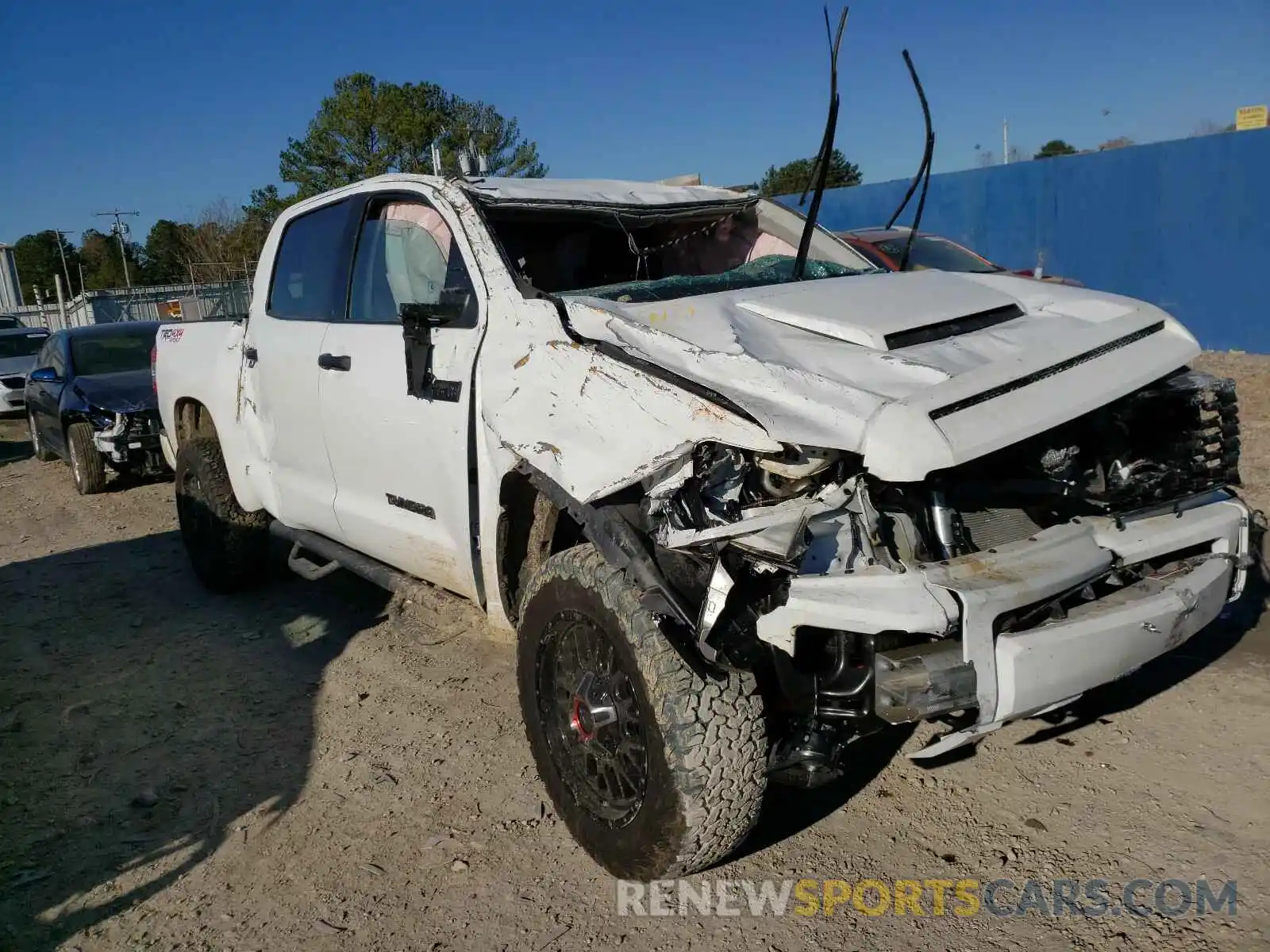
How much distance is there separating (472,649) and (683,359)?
2.49 metres

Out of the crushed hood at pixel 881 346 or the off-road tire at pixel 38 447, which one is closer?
the crushed hood at pixel 881 346

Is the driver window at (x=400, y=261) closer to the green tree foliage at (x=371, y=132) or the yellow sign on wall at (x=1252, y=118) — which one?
the yellow sign on wall at (x=1252, y=118)

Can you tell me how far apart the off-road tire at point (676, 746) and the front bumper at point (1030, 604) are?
0.27m

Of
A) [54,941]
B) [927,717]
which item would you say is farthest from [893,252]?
[54,941]

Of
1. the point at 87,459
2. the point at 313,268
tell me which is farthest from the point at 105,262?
the point at 313,268

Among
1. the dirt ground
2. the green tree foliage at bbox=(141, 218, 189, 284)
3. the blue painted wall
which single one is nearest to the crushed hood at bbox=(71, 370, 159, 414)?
the dirt ground

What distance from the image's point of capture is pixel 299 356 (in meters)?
4.14

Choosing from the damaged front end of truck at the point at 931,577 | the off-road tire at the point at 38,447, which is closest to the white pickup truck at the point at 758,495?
the damaged front end of truck at the point at 931,577

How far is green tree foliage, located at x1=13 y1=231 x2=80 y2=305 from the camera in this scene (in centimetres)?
5347

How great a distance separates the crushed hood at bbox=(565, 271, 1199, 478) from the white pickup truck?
0.01 meters

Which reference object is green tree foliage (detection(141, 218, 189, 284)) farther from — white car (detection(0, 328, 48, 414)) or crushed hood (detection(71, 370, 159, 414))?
crushed hood (detection(71, 370, 159, 414))

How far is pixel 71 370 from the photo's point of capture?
9.56 metres

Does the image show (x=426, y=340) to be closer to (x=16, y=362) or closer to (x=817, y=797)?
(x=817, y=797)

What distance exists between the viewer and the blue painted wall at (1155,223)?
1262 centimetres
